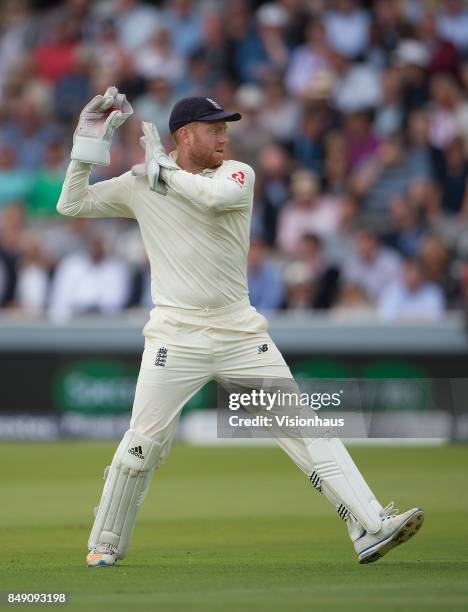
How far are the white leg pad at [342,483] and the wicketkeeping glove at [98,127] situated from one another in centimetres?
170

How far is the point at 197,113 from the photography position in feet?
21.9

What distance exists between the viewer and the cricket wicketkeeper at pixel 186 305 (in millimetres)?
6516

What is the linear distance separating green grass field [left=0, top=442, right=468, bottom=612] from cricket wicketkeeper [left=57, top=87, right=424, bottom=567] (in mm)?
297

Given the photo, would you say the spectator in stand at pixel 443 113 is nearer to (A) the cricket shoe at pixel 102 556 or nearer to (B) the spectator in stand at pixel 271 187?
(B) the spectator in stand at pixel 271 187

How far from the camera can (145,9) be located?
18.9 metres

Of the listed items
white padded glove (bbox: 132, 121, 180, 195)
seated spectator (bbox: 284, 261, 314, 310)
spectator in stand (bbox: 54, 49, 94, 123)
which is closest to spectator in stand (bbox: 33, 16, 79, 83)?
spectator in stand (bbox: 54, 49, 94, 123)

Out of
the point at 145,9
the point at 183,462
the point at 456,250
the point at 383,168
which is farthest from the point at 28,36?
the point at 183,462

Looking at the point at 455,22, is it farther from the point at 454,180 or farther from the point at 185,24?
the point at 185,24

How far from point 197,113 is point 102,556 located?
2.14 meters

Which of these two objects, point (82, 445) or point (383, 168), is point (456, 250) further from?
point (82, 445)

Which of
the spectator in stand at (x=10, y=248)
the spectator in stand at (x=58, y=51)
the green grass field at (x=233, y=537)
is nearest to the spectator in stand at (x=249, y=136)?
the spectator in stand at (x=10, y=248)

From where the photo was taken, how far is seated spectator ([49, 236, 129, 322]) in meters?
15.3

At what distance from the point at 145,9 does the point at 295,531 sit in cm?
1208

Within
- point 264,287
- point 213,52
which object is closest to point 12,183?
point 213,52
